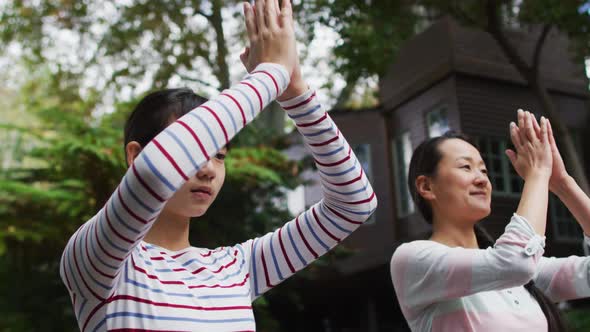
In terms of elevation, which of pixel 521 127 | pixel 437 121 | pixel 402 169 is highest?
pixel 437 121

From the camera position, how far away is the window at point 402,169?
12.5 metres

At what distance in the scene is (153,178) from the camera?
103 cm

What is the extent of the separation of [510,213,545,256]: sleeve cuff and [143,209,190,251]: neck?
88cm

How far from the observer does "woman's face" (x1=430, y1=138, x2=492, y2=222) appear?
2100 mm

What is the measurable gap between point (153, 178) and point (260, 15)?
0.48 metres

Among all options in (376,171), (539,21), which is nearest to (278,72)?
(539,21)

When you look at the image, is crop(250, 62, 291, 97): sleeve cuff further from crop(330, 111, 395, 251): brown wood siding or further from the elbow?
crop(330, 111, 395, 251): brown wood siding

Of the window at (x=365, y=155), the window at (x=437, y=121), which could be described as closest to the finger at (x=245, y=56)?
the window at (x=437, y=121)

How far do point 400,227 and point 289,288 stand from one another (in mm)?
3544

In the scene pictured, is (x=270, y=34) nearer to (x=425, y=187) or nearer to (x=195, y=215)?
(x=195, y=215)

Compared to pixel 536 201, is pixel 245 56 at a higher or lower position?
higher

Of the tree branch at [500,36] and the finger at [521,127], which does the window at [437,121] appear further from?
the finger at [521,127]

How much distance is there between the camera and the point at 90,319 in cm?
128

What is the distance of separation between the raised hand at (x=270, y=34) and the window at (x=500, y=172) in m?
9.13
